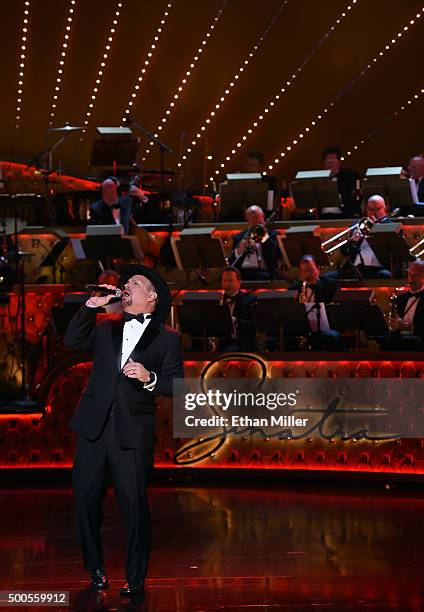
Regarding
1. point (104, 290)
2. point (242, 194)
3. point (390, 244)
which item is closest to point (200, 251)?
→ point (242, 194)

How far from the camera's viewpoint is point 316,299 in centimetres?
1020

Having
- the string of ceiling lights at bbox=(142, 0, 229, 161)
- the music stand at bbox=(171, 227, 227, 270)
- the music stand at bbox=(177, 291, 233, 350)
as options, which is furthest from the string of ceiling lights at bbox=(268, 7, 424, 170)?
the music stand at bbox=(177, 291, 233, 350)

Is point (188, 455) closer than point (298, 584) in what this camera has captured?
No

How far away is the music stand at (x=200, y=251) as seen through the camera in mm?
10688

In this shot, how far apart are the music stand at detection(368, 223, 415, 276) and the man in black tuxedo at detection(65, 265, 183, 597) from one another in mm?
5117

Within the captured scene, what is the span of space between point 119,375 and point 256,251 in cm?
600

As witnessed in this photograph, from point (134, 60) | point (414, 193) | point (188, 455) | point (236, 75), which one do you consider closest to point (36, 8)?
point (134, 60)

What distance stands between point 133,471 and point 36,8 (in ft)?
31.6

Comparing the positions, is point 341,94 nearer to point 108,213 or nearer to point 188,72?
point 188,72

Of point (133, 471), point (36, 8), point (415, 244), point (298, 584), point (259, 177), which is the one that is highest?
point (36, 8)

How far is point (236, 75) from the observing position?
14289 mm

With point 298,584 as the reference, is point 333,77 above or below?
above

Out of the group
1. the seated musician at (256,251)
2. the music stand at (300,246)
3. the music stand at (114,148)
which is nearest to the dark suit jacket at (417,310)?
the music stand at (300,246)

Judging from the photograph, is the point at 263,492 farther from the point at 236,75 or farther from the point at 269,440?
the point at 236,75
